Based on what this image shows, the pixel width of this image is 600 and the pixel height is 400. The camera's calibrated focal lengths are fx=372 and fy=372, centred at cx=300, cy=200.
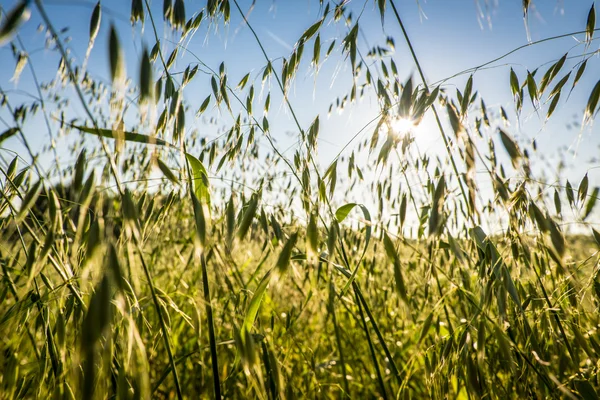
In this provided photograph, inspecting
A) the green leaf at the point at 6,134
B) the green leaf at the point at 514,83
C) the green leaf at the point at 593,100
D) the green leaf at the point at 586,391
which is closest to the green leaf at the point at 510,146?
the green leaf at the point at 593,100

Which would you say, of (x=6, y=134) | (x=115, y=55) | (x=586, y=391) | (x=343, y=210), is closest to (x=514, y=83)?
(x=343, y=210)

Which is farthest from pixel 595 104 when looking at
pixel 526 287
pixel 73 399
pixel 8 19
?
pixel 73 399

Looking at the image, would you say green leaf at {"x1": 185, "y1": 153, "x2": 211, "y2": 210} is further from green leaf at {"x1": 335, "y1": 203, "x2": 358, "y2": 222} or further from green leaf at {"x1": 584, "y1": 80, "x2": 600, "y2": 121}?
green leaf at {"x1": 584, "y1": 80, "x2": 600, "y2": 121}

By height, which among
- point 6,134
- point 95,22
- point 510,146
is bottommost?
point 510,146

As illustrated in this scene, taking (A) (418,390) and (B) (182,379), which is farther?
(B) (182,379)

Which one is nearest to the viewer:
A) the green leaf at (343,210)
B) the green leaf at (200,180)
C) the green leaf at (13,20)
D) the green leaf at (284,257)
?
the green leaf at (13,20)

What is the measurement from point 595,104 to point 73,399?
1.43m

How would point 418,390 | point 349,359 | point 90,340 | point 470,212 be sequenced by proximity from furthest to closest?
1. point 349,359
2. point 418,390
3. point 470,212
4. point 90,340

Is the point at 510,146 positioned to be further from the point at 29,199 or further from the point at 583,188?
the point at 29,199

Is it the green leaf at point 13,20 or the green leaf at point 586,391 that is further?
the green leaf at point 586,391

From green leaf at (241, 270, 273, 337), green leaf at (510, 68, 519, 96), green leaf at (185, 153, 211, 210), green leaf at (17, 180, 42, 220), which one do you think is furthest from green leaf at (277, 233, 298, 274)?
green leaf at (510, 68, 519, 96)

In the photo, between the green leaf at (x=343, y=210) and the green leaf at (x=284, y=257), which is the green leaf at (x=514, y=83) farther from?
the green leaf at (x=284, y=257)

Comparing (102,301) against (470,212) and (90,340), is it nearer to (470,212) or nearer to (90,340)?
(90,340)

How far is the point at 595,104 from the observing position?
3.20 ft
